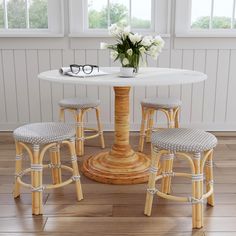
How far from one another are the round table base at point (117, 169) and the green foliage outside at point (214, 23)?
172 centimetres

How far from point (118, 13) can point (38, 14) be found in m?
0.84

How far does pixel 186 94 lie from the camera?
401 cm

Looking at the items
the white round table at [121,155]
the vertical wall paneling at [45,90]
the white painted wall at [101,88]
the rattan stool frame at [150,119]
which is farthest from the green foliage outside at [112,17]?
the white round table at [121,155]

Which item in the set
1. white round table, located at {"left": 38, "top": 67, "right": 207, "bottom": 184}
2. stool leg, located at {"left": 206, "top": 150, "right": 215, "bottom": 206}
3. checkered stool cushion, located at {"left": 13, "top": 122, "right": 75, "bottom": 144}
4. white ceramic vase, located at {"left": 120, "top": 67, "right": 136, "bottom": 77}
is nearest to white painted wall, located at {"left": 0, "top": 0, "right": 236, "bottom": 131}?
white round table, located at {"left": 38, "top": 67, "right": 207, "bottom": 184}

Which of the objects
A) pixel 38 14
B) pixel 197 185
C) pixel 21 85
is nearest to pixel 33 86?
pixel 21 85

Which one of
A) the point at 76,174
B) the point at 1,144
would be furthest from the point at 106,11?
the point at 76,174

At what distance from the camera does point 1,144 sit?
368 cm

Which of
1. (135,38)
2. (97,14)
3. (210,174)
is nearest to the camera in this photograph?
(210,174)

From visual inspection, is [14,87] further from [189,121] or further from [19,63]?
[189,121]

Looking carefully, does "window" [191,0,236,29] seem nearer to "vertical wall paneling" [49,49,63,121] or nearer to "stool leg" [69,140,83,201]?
"vertical wall paneling" [49,49,63,121]

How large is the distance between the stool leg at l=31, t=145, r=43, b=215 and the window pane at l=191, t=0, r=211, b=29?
244cm

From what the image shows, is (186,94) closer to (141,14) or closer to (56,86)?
(141,14)

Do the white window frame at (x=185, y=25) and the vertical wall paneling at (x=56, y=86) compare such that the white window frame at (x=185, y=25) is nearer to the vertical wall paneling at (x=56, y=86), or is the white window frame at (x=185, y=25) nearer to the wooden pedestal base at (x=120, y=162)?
the vertical wall paneling at (x=56, y=86)

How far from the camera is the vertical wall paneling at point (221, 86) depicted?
391 centimetres
